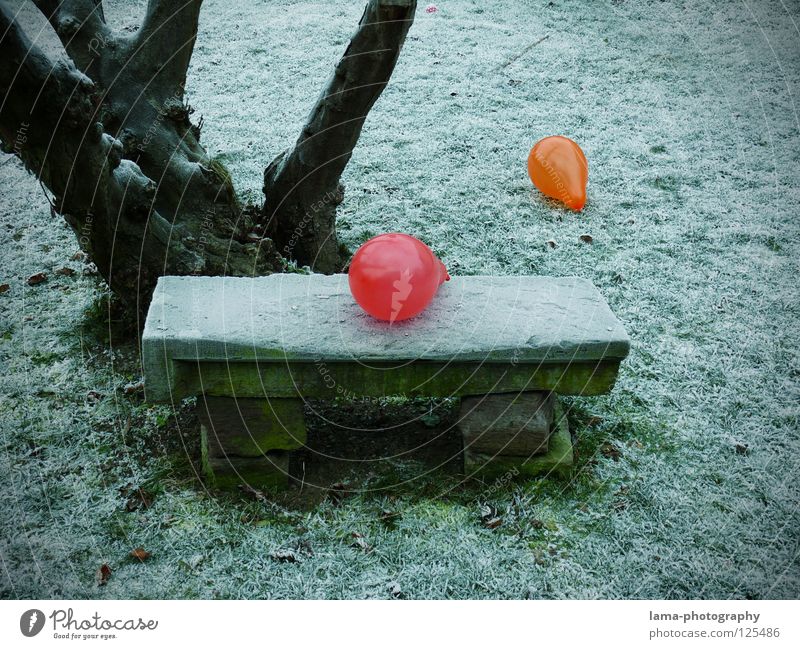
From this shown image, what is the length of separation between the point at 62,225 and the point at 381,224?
7.44 ft

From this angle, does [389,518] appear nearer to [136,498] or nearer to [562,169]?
[136,498]

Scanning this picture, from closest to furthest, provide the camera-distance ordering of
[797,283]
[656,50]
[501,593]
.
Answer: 1. [501,593]
2. [797,283]
3. [656,50]

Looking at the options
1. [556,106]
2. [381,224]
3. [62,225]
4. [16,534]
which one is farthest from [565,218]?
[16,534]

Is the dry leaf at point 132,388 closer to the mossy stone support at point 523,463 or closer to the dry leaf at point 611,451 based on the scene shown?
the mossy stone support at point 523,463

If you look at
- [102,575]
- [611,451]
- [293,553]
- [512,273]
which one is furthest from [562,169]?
[102,575]

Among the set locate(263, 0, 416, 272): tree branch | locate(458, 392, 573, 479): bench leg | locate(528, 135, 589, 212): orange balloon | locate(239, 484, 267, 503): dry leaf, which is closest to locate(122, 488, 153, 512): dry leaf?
locate(239, 484, 267, 503): dry leaf

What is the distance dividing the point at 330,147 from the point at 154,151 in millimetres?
1045

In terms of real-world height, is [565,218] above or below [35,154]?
below

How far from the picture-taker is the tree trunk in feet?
11.5

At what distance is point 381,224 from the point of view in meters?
5.20

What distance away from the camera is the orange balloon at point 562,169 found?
5.28 m

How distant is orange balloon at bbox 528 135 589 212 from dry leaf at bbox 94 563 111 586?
389cm

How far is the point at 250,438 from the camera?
3.10 meters
